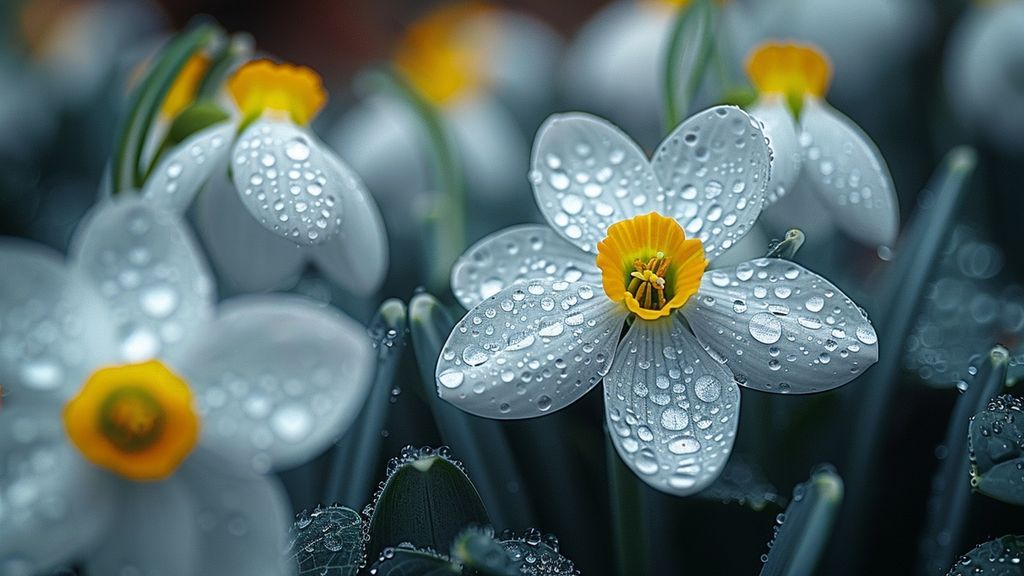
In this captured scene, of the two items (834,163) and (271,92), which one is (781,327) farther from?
(271,92)

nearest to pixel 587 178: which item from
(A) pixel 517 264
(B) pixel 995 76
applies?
(A) pixel 517 264

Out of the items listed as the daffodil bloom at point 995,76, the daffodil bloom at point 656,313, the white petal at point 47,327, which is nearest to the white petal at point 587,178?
the daffodil bloom at point 656,313

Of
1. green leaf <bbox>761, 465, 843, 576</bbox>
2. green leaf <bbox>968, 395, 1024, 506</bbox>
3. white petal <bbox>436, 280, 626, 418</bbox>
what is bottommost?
green leaf <bbox>761, 465, 843, 576</bbox>

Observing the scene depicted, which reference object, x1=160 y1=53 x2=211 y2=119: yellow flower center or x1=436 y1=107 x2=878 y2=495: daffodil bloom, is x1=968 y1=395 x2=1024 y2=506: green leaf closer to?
x1=436 y1=107 x2=878 y2=495: daffodil bloom

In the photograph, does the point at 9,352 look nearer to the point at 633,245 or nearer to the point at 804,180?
the point at 633,245

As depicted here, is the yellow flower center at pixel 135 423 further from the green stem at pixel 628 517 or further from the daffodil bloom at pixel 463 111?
the daffodil bloom at pixel 463 111

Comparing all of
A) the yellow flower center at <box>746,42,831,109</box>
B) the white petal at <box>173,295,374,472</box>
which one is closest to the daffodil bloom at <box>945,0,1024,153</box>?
the yellow flower center at <box>746,42,831,109</box>

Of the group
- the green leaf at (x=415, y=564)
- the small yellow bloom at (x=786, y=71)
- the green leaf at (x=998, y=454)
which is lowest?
the green leaf at (x=415, y=564)
